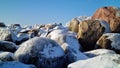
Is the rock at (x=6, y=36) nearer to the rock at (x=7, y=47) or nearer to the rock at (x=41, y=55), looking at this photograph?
the rock at (x=7, y=47)

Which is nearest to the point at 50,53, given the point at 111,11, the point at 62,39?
the point at 62,39

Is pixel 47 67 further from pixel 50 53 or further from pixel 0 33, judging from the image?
pixel 0 33

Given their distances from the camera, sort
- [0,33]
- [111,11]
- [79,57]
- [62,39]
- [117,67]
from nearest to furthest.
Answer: [117,67] < [79,57] < [62,39] < [0,33] < [111,11]

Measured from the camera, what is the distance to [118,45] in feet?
44.1

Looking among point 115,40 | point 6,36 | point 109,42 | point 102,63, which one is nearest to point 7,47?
point 6,36

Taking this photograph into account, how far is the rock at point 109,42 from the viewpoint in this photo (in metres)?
13.4

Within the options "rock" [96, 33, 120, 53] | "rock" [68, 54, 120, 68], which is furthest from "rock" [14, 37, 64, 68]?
"rock" [96, 33, 120, 53]

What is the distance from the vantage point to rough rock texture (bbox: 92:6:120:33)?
53.7 ft

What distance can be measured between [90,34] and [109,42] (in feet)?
5.00

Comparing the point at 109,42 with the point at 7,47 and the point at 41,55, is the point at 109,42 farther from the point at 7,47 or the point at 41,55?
the point at 41,55

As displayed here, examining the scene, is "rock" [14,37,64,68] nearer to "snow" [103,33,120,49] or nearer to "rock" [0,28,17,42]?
"snow" [103,33,120,49]

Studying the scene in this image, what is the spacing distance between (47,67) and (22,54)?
2.96 ft

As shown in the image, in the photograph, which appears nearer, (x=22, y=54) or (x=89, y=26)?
(x=22, y=54)

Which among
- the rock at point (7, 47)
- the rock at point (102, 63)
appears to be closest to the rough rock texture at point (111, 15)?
the rock at point (7, 47)
